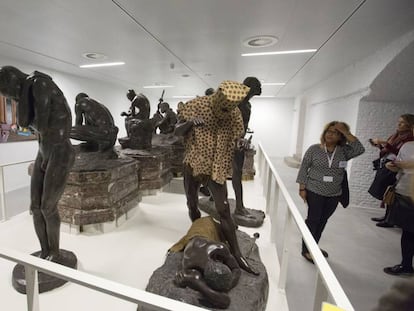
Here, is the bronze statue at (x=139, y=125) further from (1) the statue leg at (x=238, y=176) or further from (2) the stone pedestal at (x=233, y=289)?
(2) the stone pedestal at (x=233, y=289)

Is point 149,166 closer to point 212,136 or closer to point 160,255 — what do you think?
point 160,255

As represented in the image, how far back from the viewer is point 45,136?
4.50 feet

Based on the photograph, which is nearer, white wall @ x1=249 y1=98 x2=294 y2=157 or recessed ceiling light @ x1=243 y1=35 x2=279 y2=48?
recessed ceiling light @ x1=243 y1=35 x2=279 y2=48

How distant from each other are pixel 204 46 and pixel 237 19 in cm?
95

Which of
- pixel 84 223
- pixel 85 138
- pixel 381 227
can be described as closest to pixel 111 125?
pixel 85 138

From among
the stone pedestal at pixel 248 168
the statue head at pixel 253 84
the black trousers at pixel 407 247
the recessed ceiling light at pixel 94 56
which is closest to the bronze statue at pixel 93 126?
the statue head at pixel 253 84

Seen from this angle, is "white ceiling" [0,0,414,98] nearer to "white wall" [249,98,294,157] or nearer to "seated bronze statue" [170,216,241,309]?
"seated bronze statue" [170,216,241,309]

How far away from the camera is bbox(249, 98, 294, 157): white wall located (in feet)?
32.8

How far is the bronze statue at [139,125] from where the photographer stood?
3168mm

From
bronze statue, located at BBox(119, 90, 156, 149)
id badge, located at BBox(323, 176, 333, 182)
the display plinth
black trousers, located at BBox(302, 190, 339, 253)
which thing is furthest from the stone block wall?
the display plinth

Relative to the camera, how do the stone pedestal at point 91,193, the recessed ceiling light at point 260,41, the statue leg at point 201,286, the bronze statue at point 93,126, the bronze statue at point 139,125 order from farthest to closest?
the bronze statue at point 139,125, the recessed ceiling light at point 260,41, the bronze statue at point 93,126, the stone pedestal at point 91,193, the statue leg at point 201,286

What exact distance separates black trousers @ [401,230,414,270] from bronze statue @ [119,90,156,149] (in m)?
3.14

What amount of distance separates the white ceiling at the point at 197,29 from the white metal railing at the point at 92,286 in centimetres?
226

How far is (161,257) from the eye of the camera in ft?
5.99
